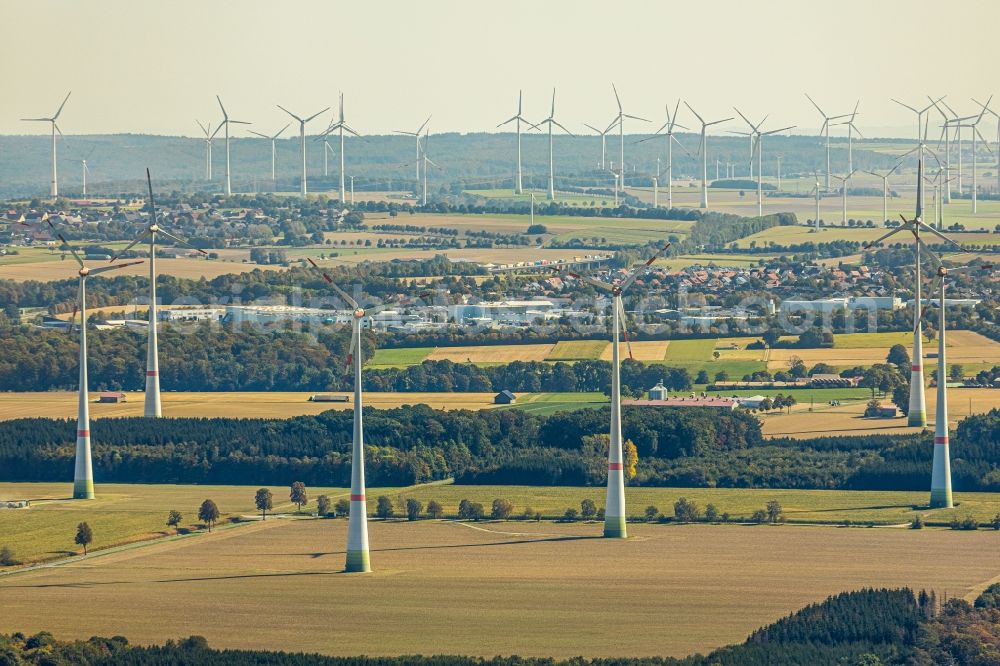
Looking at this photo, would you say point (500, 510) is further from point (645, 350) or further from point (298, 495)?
point (645, 350)

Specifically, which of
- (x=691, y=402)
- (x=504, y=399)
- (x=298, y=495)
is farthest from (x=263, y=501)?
(x=691, y=402)

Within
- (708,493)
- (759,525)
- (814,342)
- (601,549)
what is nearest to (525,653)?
(601,549)

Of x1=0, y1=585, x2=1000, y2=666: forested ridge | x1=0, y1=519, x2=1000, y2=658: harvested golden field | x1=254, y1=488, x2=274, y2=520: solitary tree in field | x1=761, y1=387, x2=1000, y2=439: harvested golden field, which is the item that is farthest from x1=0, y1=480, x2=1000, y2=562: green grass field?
x1=0, y1=585, x2=1000, y2=666: forested ridge

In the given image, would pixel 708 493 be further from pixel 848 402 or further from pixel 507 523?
pixel 848 402

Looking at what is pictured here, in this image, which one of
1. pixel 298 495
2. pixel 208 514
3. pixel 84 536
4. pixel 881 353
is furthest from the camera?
pixel 881 353

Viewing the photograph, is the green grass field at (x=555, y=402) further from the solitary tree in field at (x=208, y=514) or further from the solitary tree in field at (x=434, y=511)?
the solitary tree in field at (x=208, y=514)
